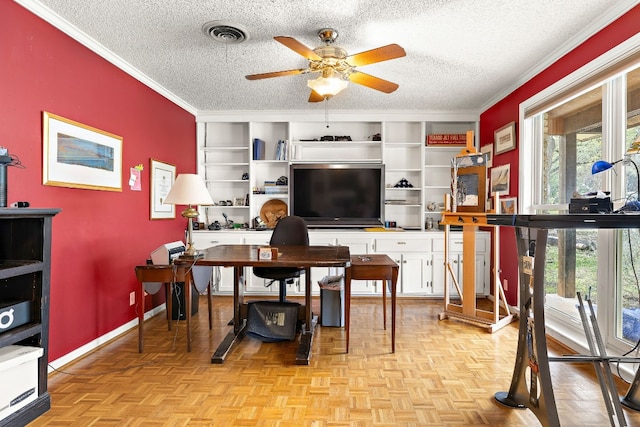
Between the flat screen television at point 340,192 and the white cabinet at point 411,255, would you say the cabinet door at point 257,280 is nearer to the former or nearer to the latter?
the flat screen television at point 340,192

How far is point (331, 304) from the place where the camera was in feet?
10.9

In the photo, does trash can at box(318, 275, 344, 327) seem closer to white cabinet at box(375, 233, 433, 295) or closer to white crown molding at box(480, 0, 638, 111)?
white cabinet at box(375, 233, 433, 295)

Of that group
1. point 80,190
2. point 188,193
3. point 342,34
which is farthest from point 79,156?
point 342,34

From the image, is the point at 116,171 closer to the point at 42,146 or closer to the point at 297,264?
the point at 42,146

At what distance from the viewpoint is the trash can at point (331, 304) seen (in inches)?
130

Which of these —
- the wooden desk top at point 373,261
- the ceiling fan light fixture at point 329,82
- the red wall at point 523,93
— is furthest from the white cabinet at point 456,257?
the ceiling fan light fixture at point 329,82

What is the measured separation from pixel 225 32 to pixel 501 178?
318cm

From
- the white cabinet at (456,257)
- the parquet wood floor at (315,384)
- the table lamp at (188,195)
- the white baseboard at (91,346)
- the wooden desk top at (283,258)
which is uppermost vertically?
the table lamp at (188,195)

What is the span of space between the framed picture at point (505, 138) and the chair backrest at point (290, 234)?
2.33 m

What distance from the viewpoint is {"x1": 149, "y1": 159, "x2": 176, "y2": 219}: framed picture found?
367 cm

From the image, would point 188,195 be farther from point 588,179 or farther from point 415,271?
point 588,179

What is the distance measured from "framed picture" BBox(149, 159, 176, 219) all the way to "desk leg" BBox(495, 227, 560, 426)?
3160 mm

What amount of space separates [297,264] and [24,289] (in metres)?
1.54

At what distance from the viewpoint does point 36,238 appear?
1.92 metres
